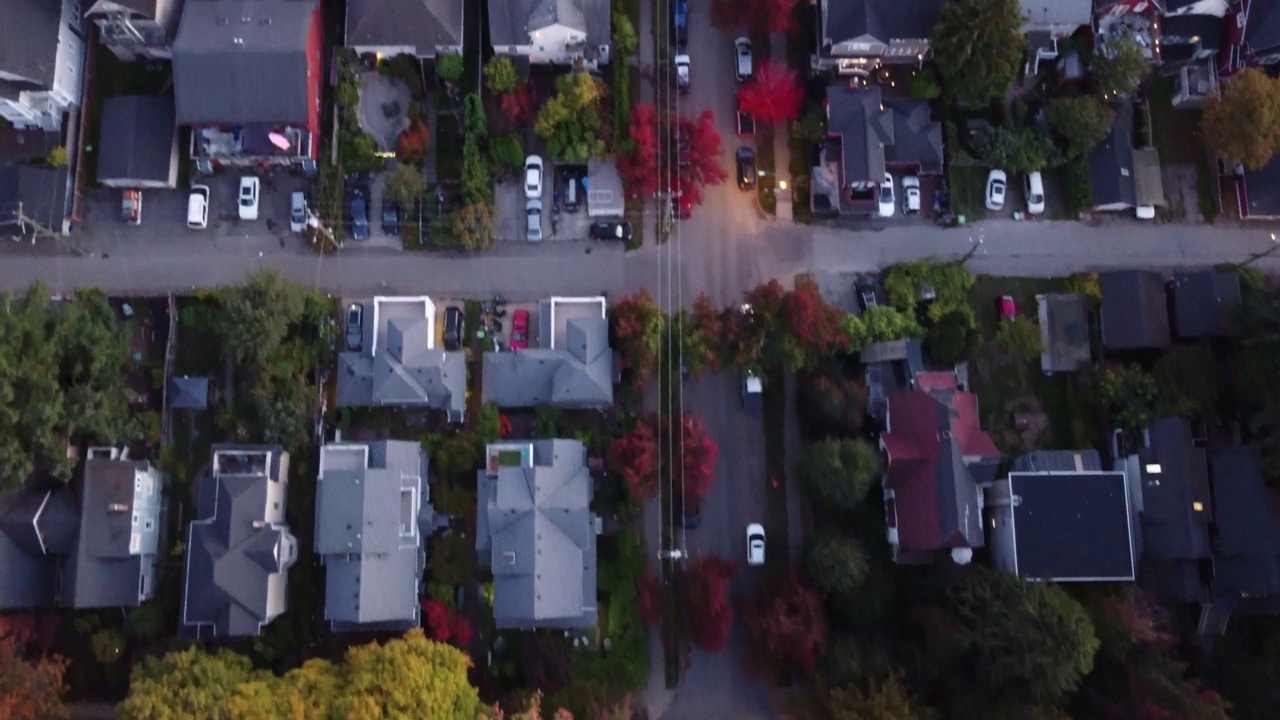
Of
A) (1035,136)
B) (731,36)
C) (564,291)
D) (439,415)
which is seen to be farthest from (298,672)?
(1035,136)

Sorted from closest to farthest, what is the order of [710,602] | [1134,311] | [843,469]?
[710,602]
[843,469]
[1134,311]

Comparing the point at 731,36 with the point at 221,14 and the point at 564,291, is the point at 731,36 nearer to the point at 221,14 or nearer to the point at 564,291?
the point at 564,291

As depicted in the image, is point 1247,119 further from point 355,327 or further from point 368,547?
point 368,547

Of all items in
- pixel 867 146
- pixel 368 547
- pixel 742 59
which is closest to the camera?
pixel 368 547

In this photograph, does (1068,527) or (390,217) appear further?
(390,217)

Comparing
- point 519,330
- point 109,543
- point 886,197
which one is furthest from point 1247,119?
point 109,543

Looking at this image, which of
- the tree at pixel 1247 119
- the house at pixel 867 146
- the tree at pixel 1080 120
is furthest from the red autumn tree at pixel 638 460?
the tree at pixel 1247 119
